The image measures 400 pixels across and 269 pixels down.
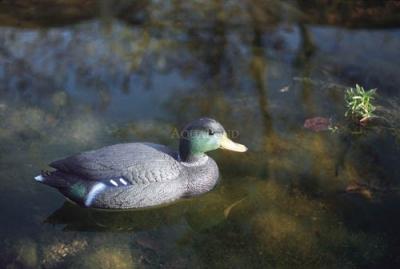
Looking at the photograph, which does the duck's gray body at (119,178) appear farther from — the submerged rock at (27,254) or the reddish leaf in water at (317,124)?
the reddish leaf in water at (317,124)

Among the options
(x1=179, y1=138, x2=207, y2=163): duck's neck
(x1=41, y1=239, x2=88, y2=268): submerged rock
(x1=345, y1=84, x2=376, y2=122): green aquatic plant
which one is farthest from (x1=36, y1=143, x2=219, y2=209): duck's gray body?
(x1=345, y1=84, x2=376, y2=122): green aquatic plant

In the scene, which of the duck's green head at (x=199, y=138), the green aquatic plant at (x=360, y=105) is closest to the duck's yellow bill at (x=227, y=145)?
the duck's green head at (x=199, y=138)

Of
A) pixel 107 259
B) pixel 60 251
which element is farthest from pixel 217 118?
pixel 60 251

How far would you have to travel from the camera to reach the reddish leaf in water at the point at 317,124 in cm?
556

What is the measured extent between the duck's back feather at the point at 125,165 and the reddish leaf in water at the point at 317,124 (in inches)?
69.5

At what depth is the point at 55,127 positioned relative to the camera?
5.39 meters

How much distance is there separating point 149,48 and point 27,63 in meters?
1.48

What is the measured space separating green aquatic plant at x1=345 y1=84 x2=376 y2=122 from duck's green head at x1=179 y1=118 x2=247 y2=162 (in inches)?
67.6

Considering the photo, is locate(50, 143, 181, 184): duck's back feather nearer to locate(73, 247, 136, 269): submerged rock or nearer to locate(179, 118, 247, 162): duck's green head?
locate(179, 118, 247, 162): duck's green head

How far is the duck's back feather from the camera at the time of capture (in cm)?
425

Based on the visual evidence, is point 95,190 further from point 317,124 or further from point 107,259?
point 317,124

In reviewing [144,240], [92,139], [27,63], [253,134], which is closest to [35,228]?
[144,240]

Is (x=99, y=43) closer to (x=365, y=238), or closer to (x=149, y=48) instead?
(x=149, y=48)

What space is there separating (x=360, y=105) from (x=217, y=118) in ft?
4.77
